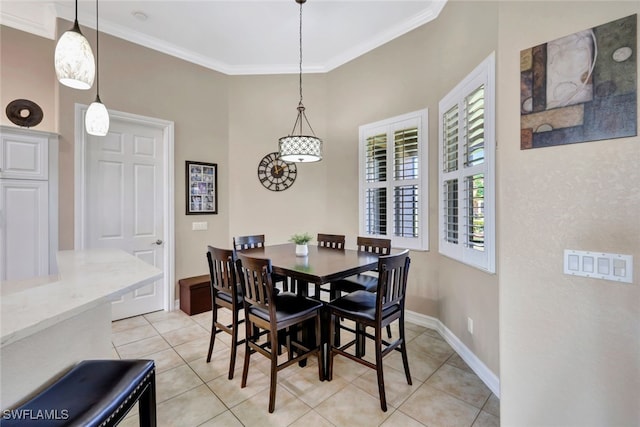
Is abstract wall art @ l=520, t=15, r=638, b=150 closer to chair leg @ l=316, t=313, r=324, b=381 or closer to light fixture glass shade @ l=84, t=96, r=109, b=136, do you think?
chair leg @ l=316, t=313, r=324, b=381

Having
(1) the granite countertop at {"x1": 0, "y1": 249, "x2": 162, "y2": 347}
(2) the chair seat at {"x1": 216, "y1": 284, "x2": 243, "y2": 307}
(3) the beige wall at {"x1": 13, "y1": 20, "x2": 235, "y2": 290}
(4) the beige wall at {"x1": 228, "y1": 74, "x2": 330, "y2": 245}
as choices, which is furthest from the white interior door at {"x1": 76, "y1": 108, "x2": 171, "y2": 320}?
(1) the granite countertop at {"x1": 0, "y1": 249, "x2": 162, "y2": 347}

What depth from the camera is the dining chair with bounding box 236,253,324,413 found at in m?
1.86

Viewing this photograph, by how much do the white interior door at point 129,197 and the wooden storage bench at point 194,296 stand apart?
9.8 inches

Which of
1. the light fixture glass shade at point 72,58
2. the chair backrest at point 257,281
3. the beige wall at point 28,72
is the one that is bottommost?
the chair backrest at point 257,281

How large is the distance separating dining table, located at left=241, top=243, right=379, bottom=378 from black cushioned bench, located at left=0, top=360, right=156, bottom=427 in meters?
1.04

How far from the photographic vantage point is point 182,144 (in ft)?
12.2

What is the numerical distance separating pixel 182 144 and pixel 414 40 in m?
3.12

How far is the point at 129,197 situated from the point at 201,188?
2.75 feet

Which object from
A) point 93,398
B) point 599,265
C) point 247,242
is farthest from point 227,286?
point 599,265

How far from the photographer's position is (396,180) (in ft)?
11.0

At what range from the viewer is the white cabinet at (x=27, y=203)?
262 cm

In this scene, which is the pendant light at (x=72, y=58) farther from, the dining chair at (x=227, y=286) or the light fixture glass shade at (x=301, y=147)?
the light fixture glass shade at (x=301, y=147)

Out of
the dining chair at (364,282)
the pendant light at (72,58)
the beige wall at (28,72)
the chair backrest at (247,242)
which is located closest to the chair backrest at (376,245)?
the dining chair at (364,282)

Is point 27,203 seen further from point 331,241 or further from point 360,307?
point 360,307
